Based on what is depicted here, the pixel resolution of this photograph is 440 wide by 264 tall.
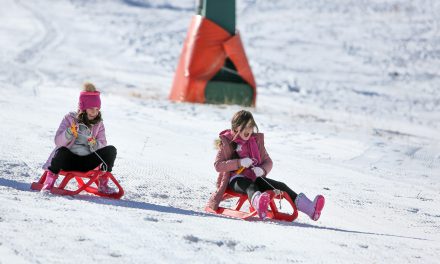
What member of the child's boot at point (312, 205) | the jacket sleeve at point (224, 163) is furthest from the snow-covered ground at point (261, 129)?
the jacket sleeve at point (224, 163)

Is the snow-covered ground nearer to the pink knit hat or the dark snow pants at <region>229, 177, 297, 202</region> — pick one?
the dark snow pants at <region>229, 177, 297, 202</region>

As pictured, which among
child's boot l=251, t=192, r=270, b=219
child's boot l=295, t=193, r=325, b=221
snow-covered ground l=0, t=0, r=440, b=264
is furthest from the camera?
child's boot l=295, t=193, r=325, b=221

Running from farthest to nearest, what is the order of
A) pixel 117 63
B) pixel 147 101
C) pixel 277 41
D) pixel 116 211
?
pixel 277 41, pixel 117 63, pixel 147 101, pixel 116 211

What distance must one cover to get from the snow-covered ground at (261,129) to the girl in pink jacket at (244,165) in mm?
220

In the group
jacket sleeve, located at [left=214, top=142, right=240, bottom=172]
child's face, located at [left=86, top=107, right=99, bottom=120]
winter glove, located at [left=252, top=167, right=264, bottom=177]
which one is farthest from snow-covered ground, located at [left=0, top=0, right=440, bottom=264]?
child's face, located at [left=86, top=107, right=99, bottom=120]

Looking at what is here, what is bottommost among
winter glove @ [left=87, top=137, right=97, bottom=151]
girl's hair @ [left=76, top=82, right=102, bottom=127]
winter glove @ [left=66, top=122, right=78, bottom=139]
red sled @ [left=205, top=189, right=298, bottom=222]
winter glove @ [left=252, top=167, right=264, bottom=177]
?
red sled @ [left=205, top=189, right=298, bottom=222]

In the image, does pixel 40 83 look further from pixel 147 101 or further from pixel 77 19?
pixel 77 19

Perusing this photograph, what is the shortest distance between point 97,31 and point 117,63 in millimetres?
5786

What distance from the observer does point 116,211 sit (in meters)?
4.66

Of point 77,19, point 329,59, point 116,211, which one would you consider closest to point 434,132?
point 329,59

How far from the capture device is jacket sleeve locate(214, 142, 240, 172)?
542 centimetres

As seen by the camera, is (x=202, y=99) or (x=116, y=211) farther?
(x=202, y=99)

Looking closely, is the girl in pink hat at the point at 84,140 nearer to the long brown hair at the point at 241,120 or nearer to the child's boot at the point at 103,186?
A: the child's boot at the point at 103,186

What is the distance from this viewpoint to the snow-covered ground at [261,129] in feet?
13.4
